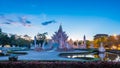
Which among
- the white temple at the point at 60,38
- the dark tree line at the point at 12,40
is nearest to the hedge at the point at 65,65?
the white temple at the point at 60,38

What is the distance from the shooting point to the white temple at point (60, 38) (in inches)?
1752

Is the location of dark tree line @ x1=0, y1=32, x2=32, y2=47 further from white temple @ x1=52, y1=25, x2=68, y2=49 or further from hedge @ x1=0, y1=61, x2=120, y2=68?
hedge @ x1=0, y1=61, x2=120, y2=68

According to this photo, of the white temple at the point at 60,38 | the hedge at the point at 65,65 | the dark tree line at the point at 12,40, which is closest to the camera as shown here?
the hedge at the point at 65,65

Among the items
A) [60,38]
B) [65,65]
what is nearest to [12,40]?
[60,38]

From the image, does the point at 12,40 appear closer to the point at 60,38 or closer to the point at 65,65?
the point at 60,38

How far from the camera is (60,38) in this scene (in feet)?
147

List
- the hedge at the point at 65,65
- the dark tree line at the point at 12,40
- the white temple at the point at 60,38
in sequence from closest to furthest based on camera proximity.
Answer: the hedge at the point at 65,65, the white temple at the point at 60,38, the dark tree line at the point at 12,40

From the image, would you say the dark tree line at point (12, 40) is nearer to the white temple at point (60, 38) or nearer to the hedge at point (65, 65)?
the white temple at point (60, 38)

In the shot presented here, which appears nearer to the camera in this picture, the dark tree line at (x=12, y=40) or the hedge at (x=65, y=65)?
the hedge at (x=65, y=65)

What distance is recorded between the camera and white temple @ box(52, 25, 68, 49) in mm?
44500

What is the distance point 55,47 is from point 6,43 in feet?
83.2

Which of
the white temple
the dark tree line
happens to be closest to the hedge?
the white temple

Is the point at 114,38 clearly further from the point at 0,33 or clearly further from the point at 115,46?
the point at 0,33

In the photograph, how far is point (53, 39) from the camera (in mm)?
46219
